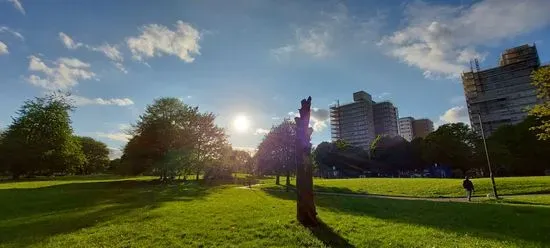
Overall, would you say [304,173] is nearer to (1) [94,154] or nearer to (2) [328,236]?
(2) [328,236]

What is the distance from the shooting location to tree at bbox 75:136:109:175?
13870 cm

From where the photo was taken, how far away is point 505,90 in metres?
169

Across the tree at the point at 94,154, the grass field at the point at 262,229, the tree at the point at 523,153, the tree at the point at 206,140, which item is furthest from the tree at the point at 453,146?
the tree at the point at 94,154

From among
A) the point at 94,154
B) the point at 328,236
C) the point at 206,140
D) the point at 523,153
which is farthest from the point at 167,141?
the point at 94,154

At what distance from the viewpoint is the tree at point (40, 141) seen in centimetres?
7581

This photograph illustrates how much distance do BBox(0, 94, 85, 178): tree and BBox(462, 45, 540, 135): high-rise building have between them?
17508cm

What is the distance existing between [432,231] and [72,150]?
84905 millimetres

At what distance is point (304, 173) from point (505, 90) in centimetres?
19194

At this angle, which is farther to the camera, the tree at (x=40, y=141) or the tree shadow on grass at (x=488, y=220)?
the tree at (x=40, y=141)

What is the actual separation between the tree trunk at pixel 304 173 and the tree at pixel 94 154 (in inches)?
5601

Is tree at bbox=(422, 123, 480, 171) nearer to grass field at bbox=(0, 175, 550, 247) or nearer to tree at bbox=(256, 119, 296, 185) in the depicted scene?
tree at bbox=(256, 119, 296, 185)

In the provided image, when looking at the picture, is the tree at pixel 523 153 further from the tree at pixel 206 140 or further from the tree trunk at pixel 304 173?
the tree trunk at pixel 304 173

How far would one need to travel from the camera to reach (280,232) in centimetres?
1548

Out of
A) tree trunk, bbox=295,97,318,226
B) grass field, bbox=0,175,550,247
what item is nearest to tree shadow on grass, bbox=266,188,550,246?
grass field, bbox=0,175,550,247
